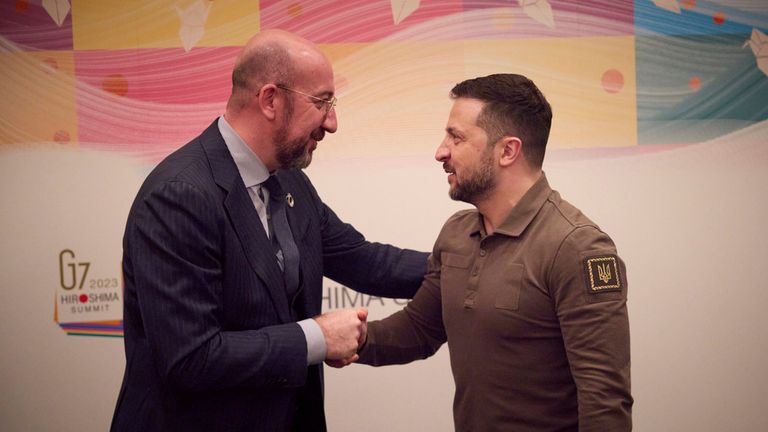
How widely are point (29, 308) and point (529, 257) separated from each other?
225 cm

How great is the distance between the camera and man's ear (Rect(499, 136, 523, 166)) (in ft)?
6.06

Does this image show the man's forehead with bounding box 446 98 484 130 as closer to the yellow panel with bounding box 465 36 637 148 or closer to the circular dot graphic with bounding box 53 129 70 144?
the yellow panel with bounding box 465 36 637 148

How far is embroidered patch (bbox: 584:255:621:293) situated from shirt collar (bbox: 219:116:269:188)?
86 centimetres

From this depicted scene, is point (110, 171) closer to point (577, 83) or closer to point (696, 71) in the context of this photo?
point (577, 83)

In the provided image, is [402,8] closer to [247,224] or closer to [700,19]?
[700,19]

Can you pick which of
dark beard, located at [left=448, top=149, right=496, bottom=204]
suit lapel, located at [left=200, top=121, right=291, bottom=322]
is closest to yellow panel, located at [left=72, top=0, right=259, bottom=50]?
suit lapel, located at [left=200, top=121, right=291, bottom=322]

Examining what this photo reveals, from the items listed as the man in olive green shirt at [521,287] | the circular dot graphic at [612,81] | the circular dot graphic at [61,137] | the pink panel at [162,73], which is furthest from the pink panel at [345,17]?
the man in olive green shirt at [521,287]

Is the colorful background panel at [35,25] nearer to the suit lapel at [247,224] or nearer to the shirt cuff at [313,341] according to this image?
the suit lapel at [247,224]

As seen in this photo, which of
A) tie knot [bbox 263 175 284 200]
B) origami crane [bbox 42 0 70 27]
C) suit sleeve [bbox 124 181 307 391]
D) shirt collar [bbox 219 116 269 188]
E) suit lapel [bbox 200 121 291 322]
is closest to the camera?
suit sleeve [bbox 124 181 307 391]

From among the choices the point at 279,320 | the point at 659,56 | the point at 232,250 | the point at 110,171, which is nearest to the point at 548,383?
the point at 279,320

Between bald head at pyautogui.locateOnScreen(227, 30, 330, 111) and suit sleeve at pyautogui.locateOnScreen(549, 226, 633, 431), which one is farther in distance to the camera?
bald head at pyautogui.locateOnScreen(227, 30, 330, 111)

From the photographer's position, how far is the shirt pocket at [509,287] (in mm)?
1693

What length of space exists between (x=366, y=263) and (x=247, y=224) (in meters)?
0.67

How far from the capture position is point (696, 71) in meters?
3.01
